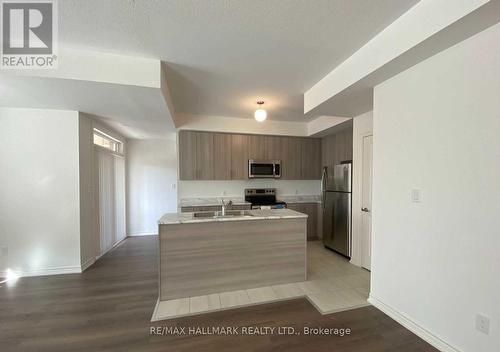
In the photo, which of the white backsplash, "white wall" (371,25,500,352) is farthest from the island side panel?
the white backsplash

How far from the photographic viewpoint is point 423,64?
6.12 ft

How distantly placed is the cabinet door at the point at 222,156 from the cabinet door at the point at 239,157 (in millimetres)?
88

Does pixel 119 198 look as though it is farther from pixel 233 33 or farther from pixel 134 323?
pixel 233 33

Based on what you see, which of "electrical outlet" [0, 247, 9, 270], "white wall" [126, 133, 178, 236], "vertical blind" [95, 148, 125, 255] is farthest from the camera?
"white wall" [126, 133, 178, 236]

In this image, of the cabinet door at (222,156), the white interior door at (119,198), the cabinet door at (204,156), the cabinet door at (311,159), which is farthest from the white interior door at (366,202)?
the white interior door at (119,198)

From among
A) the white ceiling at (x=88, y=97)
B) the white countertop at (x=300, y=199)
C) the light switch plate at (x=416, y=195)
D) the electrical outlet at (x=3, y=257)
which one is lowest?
the electrical outlet at (x=3, y=257)

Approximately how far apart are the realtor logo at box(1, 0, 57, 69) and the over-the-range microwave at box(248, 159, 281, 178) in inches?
134

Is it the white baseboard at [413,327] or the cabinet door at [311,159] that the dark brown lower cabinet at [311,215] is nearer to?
the cabinet door at [311,159]

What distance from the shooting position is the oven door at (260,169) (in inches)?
184

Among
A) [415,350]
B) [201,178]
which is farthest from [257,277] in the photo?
[201,178]

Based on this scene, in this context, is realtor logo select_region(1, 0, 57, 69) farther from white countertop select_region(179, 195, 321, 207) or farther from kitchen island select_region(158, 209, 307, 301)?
white countertop select_region(179, 195, 321, 207)

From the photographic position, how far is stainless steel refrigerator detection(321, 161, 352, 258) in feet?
12.2

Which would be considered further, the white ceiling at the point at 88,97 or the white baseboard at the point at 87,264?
the white baseboard at the point at 87,264

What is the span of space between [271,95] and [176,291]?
9.80 ft
